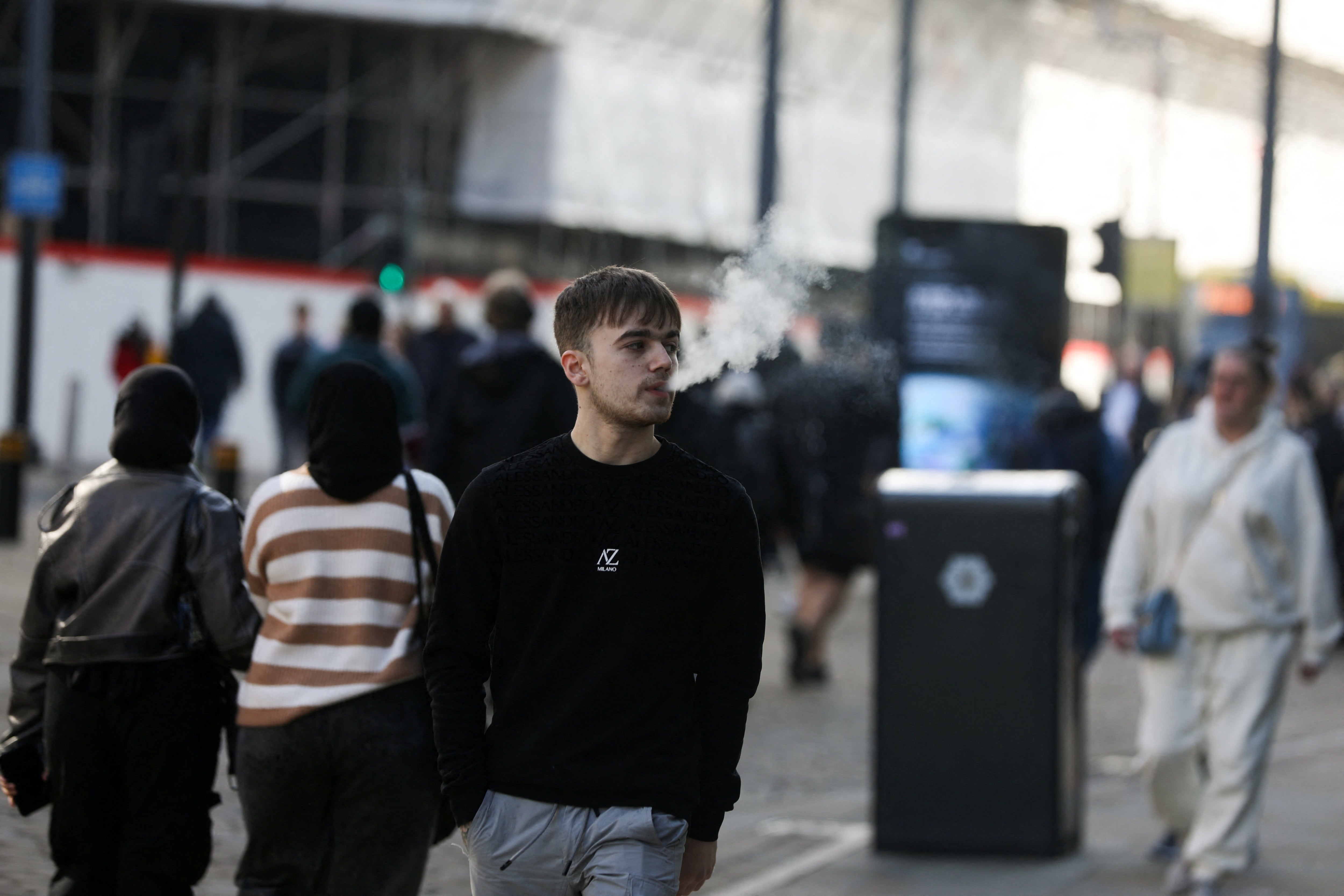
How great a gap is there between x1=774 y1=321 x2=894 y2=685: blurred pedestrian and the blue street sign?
755 cm

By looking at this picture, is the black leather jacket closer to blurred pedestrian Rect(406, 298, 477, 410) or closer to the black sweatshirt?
the black sweatshirt

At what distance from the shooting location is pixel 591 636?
3.20 metres

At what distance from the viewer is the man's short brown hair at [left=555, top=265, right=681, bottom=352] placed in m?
3.23

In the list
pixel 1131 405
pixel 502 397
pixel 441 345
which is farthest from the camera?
pixel 1131 405

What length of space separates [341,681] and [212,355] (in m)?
15.1

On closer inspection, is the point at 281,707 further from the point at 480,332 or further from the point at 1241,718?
the point at 480,332

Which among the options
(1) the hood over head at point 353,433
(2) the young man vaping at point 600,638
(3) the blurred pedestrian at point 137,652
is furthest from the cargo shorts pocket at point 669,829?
(3) the blurred pedestrian at point 137,652

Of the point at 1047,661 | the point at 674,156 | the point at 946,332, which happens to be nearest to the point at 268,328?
the point at 674,156

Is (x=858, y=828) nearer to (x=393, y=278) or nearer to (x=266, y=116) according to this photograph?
(x=393, y=278)

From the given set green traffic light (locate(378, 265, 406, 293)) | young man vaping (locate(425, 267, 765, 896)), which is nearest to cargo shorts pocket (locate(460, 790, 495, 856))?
young man vaping (locate(425, 267, 765, 896))

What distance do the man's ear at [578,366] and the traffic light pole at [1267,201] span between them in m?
16.0

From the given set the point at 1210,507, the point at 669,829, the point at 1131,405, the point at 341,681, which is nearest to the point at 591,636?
the point at 669,829

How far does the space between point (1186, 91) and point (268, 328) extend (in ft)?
81.0

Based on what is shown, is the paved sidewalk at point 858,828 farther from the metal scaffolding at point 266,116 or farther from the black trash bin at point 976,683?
the metal scaffolding at point 266,116
